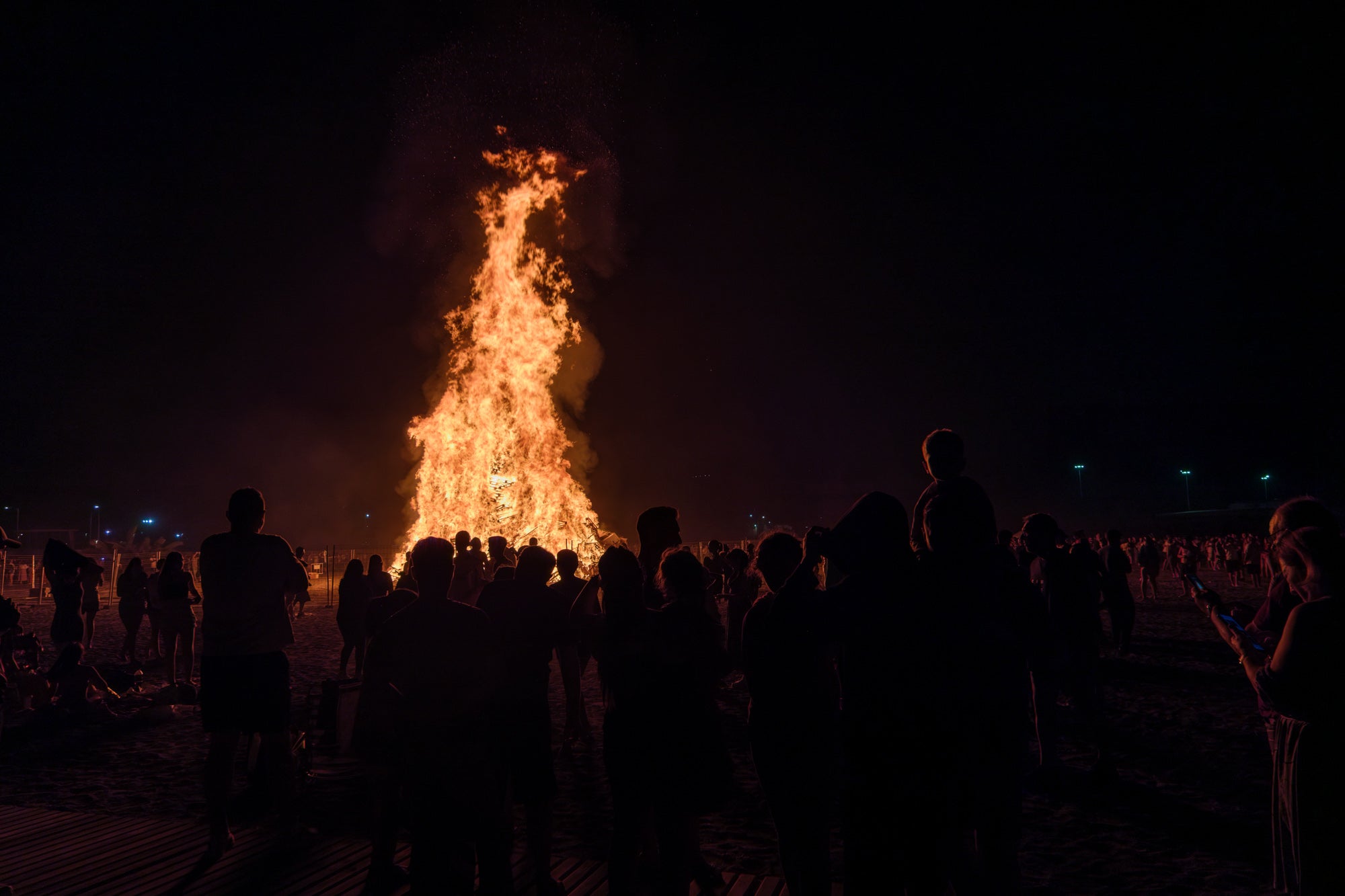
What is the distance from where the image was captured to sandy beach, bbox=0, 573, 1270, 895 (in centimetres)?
482

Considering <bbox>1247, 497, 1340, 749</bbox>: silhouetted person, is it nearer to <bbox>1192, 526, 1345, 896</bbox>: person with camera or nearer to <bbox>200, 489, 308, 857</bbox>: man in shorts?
<bbox>1192, 526, 1345, 896</bbox>: person with camera

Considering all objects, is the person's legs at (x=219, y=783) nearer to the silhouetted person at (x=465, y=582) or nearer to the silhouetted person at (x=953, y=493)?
the silhouetted person at (x=465, y=582)

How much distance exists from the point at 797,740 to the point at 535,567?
1.61m

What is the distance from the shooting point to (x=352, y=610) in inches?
446

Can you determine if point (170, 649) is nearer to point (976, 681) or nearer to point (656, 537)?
point (656, 537)

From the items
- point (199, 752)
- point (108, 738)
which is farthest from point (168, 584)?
point (199, 752)

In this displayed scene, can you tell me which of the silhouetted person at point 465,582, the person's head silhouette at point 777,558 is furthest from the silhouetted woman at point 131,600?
the person's head silhouette at point 777,558

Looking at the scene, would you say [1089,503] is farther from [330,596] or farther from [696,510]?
[330,596]

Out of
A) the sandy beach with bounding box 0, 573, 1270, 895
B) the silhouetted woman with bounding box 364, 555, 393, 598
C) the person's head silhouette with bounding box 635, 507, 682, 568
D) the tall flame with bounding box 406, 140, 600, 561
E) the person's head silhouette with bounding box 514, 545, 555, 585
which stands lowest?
the sandy beach with bounding box 0, 573, 1270, 895

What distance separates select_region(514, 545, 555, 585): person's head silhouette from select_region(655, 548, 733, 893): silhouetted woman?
76 cm

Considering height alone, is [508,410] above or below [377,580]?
above

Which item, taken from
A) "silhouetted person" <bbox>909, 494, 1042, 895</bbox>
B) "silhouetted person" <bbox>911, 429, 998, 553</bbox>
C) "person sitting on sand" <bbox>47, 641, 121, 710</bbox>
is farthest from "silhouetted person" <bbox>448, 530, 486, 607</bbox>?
"silhouetted person" <bbox>909, 494, 1042, 895</bbox>

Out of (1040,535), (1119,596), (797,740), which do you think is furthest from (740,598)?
(797,740)

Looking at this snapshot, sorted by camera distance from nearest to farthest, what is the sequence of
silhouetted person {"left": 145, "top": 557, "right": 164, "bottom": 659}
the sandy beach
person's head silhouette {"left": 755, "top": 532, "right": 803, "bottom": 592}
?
person's head silhouette {"left": 755, "top": 532, "right": 803, "bottom": 592}, the sandy beach, silhouetted person {"left": 145, "top": 557, "right": 164, "bottom": 659}
